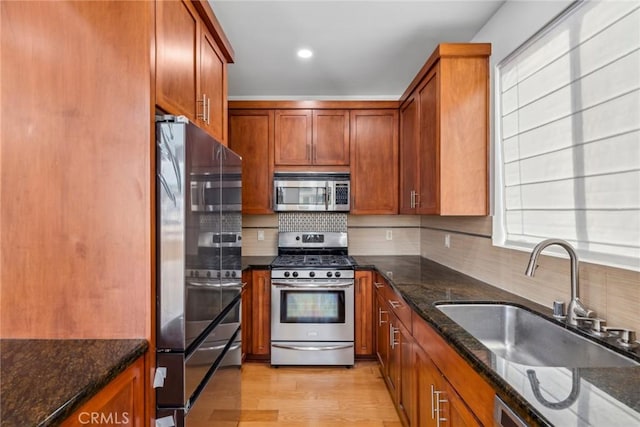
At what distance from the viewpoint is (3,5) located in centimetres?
118

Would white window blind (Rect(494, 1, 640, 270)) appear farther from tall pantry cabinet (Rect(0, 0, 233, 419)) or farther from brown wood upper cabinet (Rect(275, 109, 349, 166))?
tall pantry cabinet (Rect(0, 0, 233, 419))

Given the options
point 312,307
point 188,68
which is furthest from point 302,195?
point 188,68

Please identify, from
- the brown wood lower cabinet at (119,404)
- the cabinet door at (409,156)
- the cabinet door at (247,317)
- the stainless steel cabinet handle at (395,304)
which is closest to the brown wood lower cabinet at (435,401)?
the stainless steel cabinet handle at (395,304)

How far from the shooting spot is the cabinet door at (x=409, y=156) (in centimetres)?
271

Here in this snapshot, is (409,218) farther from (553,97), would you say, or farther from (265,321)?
(553,97)

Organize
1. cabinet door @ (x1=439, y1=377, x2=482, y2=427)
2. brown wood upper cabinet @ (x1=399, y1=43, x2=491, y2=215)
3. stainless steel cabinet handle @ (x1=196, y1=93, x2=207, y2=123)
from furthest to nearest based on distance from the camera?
brown wood upper cabinet @ (x1=399, y1=43, x2=491, y2=215), stainless steel cabinet handle @ (x1=196, y1=93, x2=207, y2=123), cabinet door @ (x1=439, y1=377, x2=482, y2=427)

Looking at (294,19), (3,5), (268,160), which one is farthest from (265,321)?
(3,5)

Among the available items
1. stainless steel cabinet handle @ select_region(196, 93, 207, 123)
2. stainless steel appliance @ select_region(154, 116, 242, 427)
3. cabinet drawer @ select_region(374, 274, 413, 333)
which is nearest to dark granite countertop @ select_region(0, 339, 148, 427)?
stainless steel appliance @ select_region(154, 116, 242, 427)

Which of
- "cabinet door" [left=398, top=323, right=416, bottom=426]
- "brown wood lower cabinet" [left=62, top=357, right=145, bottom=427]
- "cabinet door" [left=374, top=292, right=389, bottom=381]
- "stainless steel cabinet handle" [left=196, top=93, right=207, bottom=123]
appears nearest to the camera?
"brown wood lower cabinet" [left=62, top=357, right=145, bottom=427]

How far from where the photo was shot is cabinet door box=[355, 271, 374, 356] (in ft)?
9.85

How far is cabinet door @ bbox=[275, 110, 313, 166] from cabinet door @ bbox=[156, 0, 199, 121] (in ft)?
5.30

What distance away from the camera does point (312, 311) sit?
296 cm

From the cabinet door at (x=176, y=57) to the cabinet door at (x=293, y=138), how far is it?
1615mm

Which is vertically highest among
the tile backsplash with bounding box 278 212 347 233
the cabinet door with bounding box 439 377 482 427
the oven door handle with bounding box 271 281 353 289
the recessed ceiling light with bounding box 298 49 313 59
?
the recessed ceiling light with bounding box 298 49 313 59
